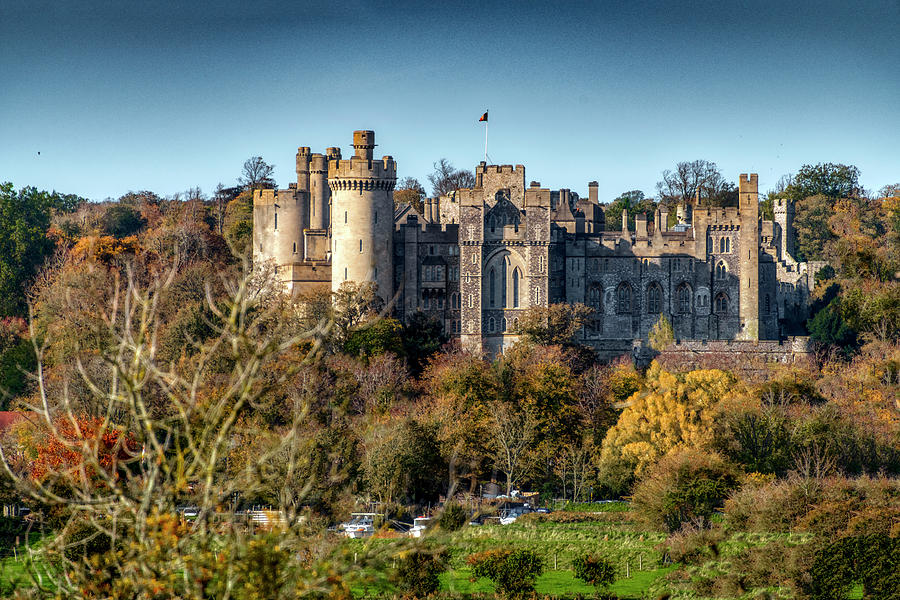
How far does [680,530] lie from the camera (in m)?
43.9

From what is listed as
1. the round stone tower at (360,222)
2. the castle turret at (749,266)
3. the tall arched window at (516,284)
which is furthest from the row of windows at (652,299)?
the round stone tower at (360,222)

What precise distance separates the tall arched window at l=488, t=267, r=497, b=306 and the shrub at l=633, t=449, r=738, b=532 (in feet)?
76.8

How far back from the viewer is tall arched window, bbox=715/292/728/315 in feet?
243

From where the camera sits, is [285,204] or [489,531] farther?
[285,204]

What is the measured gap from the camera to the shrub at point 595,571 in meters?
38.8

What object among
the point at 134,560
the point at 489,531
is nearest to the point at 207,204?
the point at 489,531

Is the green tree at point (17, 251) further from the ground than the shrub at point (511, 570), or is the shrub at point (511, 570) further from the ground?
the green tree at point (17, 251)

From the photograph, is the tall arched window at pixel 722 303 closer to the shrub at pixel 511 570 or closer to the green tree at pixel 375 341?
the green tree at pixel 375 341

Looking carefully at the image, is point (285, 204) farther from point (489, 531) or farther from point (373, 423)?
point (489, 531)

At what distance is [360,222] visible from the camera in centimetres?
6769

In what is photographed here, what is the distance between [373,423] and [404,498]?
11.5ft

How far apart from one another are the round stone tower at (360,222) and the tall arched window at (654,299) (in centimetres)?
1490

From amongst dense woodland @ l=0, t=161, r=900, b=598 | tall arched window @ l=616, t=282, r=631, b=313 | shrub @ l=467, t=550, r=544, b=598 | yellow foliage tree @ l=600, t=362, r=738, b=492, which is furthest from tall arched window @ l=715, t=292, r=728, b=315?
shrub @ l=467, t=550, r=544, b=598

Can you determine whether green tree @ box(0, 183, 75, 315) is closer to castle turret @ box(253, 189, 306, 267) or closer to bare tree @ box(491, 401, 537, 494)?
castle turret @ box(253, 189, 306, 267)
